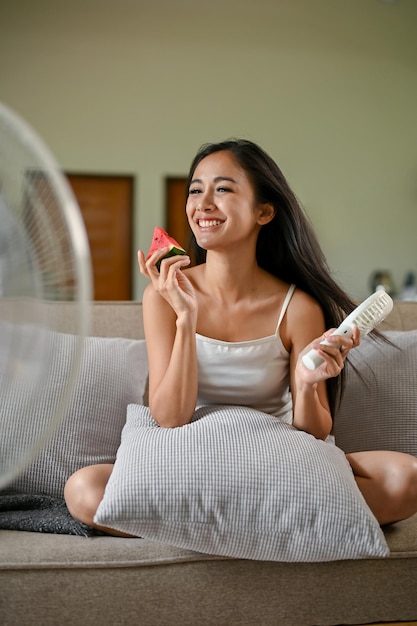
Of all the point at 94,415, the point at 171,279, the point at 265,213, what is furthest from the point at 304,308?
the point at 94,415

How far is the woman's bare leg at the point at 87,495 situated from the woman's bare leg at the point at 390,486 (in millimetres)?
496

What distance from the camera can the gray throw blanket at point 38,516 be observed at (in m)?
1.49

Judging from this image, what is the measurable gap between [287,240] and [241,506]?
2.66 feet

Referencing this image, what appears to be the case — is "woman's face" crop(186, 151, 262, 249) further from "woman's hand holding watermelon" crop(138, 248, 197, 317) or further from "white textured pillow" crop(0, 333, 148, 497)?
"white textured pillow" crop(0, 333, 148, 497)

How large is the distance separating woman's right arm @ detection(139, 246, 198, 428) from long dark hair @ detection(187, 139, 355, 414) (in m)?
0.36

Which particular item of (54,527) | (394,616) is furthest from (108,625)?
(394,616)

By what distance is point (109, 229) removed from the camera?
665cm

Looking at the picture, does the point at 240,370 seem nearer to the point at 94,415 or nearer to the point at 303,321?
the point at 303,321

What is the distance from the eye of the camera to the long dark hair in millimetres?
1872

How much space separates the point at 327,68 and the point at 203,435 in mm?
5870

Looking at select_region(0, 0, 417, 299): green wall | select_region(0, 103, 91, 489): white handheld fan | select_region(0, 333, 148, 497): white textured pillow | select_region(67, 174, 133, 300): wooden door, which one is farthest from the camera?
select_region(67, 174, 133, 300): wooden door

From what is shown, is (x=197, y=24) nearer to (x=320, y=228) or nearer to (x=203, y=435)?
(x=320, y=228)

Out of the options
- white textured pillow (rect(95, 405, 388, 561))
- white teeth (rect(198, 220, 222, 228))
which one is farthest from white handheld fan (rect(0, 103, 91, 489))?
white teeth (rect(198, 220, 222, 228))

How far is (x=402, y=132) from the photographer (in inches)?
268
